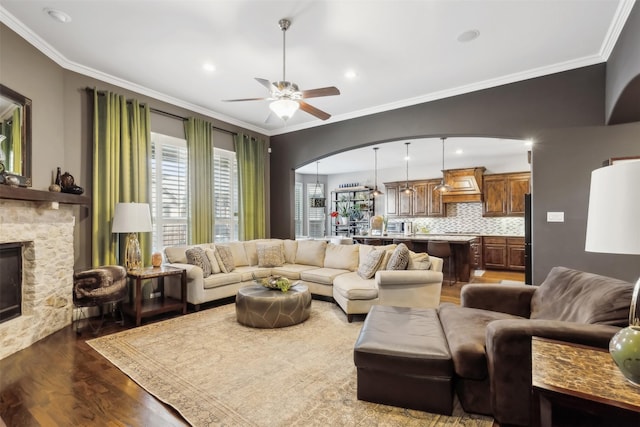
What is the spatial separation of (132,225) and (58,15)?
2.21 metres

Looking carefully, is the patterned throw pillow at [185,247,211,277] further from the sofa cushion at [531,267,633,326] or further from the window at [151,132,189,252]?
the sofa cushion at [531,267,633,326]

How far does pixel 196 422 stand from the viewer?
75.3 inches

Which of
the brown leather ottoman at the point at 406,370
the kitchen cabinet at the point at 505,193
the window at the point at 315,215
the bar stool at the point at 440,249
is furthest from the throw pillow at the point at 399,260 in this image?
the window at the point at 315,215

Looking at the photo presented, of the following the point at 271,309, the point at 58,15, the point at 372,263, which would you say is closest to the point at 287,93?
the point at 58,15

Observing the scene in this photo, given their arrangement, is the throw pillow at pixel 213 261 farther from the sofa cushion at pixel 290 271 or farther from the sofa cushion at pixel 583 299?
the sofa cushion at pixel 583 299

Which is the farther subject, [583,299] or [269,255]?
[269,255]

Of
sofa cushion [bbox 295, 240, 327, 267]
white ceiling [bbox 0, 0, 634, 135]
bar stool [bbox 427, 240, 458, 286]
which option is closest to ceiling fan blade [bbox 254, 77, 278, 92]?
white ceiling [bbox 0, 0, 634, 135]

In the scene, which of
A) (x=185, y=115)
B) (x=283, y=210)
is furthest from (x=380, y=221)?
(x=185, y=115)

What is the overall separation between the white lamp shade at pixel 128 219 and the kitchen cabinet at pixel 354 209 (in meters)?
7.26

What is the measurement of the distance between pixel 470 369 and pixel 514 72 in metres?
3.71

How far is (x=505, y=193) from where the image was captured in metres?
7.93

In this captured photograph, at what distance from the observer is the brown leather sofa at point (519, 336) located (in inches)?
67.1

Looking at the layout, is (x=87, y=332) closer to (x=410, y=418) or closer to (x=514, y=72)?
(x=410, y=418)

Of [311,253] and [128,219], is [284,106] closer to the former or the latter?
[128,219]
